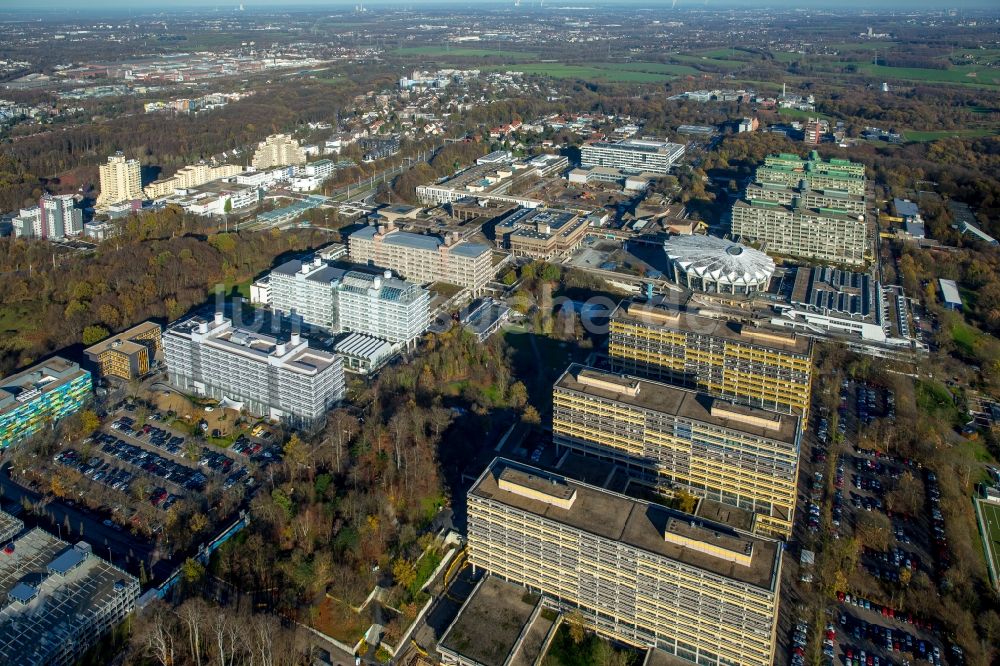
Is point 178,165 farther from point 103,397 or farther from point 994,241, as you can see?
point 994,241

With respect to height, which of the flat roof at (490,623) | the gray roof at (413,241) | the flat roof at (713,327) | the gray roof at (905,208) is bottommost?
the flat roof at (490,623)

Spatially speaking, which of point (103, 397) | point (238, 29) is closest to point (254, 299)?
point (103, 397)

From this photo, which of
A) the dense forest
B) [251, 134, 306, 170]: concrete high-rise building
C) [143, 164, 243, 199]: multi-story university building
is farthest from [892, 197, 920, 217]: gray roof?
[143, 164, 243, 199]: multi-story university building

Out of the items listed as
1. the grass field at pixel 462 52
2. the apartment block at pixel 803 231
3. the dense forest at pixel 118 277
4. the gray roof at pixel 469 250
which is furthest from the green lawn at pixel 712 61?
the dense forest at pixel 118 277

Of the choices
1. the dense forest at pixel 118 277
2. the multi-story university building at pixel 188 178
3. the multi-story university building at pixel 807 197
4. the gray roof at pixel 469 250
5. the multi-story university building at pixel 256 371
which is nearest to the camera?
the multi-story university building at pixel 256 371

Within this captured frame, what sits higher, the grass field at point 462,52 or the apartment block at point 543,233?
the grass field at point 462,52

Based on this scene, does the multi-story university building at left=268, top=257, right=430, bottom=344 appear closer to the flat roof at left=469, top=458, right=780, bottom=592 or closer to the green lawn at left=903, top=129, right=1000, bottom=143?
the flat roof at left=469, top=458, right=780, bottom=592

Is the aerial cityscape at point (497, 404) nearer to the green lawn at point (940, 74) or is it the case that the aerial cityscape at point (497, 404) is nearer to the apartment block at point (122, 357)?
the apartment block at point (122, 357)

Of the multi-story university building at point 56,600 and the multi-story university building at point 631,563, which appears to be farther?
the multi-story university building at point 56,600
